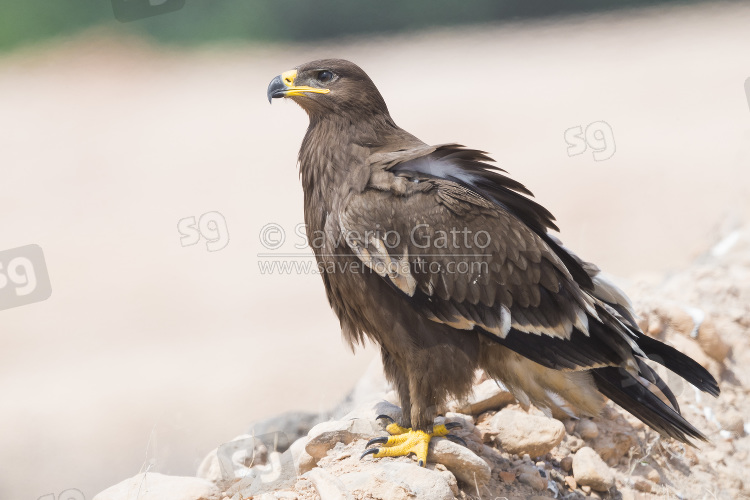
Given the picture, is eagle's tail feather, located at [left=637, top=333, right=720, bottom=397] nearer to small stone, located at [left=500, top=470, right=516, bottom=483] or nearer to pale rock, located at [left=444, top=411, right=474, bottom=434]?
small stone, located at [left=500, top=470, right=516, bottom=483]

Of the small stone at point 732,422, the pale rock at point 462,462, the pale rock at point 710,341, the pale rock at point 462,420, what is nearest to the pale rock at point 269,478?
the pale rock at point 462,462

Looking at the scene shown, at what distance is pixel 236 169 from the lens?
12.6 m

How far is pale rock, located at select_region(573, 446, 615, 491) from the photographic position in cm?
424

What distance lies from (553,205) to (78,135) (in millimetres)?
8123

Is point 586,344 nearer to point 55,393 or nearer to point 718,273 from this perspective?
point 718,273

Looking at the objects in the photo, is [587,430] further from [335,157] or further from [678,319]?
[335,157]

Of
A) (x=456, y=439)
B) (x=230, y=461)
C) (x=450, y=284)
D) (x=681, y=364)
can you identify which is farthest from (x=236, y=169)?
(x=681, y=364)

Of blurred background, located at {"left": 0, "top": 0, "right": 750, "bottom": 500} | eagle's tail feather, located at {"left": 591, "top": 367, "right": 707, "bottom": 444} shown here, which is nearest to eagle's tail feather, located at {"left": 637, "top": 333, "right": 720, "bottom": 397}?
eagle's tail feather, located at {"left": 591, "top": 367, "right": 707, "bottom": 444}

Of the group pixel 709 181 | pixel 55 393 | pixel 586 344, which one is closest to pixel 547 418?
pixel 586 344

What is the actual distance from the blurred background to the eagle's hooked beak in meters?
2.32

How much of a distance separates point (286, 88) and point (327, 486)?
2.09m

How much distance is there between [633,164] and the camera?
12.3 m

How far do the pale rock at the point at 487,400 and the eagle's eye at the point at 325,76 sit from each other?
198 centimetres

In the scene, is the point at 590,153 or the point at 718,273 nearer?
the point at 718,273
